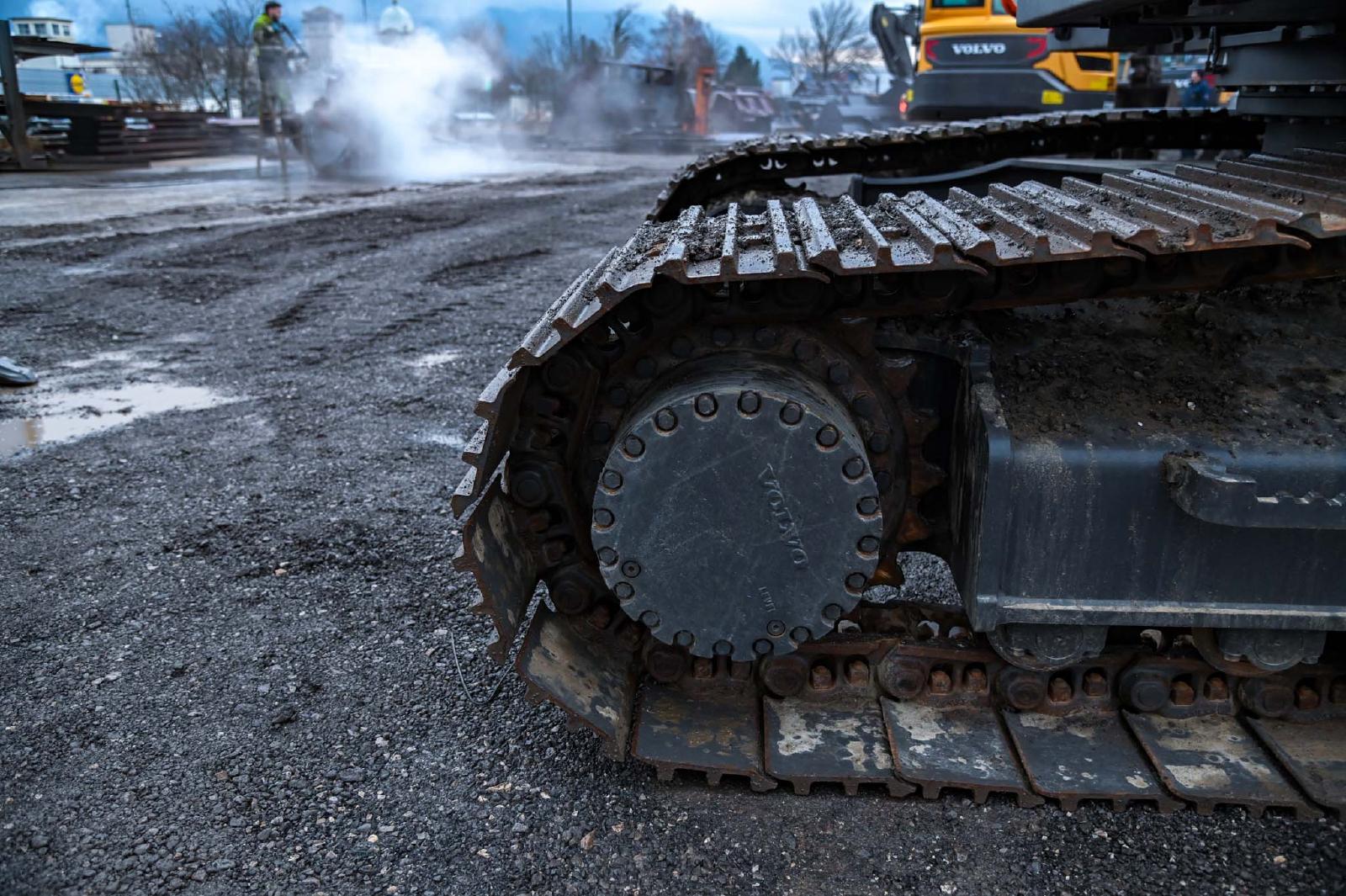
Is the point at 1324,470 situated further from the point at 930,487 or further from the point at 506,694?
the point at 506,694

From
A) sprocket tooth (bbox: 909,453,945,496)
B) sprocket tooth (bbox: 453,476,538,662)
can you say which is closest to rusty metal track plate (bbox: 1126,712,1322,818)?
sprocket tooth (bbox: 909,453,945,496)

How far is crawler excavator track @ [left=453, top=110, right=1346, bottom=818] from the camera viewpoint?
8.13 ft

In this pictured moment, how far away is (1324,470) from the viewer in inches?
95.7

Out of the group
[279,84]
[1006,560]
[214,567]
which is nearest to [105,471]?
[214,567]

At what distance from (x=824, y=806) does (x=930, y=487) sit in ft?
2.76

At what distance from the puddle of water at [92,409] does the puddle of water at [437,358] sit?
1.11m

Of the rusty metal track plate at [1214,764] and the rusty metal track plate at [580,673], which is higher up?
the rusty metal track plate at [580,673]

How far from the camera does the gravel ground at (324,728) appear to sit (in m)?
2.46

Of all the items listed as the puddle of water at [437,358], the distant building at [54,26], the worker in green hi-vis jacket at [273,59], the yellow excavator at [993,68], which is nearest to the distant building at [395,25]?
the worker in green hi-vis jacket at [273,59]

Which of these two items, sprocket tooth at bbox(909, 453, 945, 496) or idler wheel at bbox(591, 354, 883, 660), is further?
sprocket tooth at bbox(909, 453, 945, 496)

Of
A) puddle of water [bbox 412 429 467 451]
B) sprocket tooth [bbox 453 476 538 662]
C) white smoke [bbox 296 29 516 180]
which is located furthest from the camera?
white smoke [bbox 296 29 516 180]

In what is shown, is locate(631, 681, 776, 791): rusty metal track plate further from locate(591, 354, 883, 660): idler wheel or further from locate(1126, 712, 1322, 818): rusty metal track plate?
locate(1126, 712, 1322, 818): rusty metal track plate

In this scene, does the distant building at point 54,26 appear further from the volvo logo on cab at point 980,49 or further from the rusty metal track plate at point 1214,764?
the rusty metal track plate at point 1214,764

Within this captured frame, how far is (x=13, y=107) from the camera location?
52.2ft
